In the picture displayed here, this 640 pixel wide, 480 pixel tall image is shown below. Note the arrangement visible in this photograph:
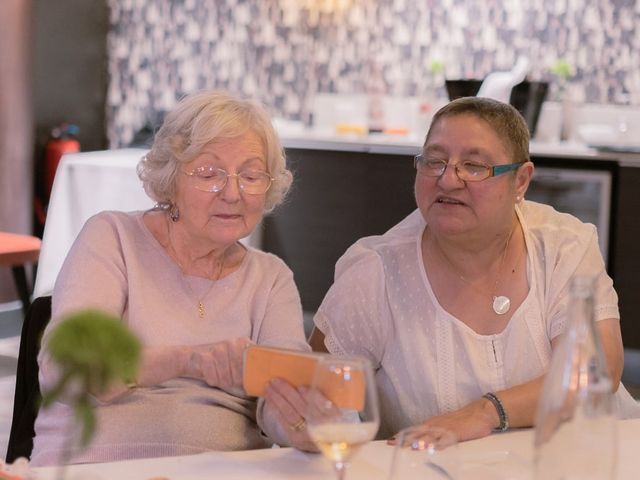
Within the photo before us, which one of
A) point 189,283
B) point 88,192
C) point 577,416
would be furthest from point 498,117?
point 88,192

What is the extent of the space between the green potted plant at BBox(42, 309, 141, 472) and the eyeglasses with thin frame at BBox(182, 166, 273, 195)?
120 cm

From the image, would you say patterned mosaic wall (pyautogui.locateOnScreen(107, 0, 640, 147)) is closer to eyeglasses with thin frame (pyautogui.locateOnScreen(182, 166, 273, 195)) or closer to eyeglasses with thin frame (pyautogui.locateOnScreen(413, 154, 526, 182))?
eyeglasses with thin frame (pyautogui.locateOnScreen(413, 154, 526, 182))

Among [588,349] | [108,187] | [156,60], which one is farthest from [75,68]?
[588,349]

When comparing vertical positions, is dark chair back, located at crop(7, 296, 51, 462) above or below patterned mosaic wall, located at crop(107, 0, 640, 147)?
below

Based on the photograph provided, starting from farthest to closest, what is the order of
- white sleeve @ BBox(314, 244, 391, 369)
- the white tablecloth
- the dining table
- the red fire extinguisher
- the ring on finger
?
the red fire extinguisher → the white tablecloth → white sleeve @ BBox(314, 244, 391, 369) → the ring on finger → the dining table

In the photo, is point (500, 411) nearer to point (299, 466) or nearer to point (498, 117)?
point (299, 466)

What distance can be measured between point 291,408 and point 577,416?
1.89ft

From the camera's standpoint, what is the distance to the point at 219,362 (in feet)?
6.14

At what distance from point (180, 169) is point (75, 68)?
4862 mm

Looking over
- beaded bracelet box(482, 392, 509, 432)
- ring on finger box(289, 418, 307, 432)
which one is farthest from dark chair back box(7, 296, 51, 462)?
beaded bracelet box(482, 392, 509, 432)

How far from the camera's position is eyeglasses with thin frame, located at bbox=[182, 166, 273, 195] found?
2119 mm

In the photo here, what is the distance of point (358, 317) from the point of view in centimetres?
224

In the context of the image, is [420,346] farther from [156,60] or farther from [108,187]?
[156,60]

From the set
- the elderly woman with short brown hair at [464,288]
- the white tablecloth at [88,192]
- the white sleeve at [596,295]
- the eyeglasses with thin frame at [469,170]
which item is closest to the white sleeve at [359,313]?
the elderly woman with short brown hair at [464,288]
